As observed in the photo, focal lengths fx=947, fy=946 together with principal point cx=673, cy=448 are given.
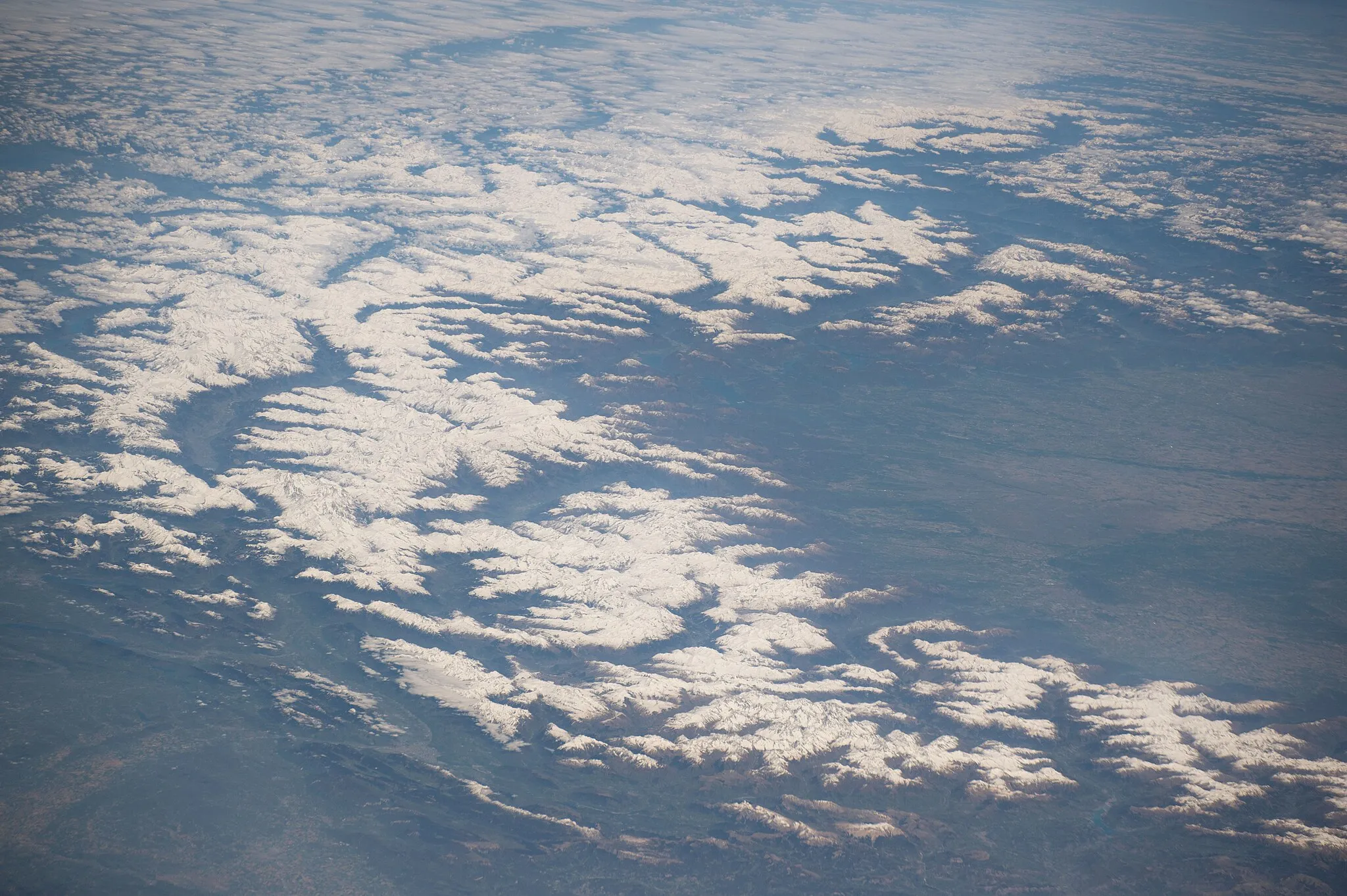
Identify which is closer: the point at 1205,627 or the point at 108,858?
the point at 108,858

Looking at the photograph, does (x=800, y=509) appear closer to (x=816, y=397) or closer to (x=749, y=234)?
(x=816, y=397)

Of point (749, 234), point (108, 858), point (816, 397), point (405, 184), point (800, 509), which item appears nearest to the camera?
point (108, 858)

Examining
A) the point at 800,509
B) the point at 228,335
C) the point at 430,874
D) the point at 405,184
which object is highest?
the point at 405,184

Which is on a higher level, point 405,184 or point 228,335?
point 405,184

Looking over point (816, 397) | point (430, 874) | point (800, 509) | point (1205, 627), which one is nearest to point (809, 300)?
point (816, 397)

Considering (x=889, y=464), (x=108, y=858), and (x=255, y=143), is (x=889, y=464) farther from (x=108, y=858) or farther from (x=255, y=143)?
(x=255, y=143)

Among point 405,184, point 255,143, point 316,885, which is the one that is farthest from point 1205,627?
point 255,143

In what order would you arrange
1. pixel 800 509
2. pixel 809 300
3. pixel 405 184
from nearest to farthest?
pixel 800 509
pixel 809 300
pixel 405 184
